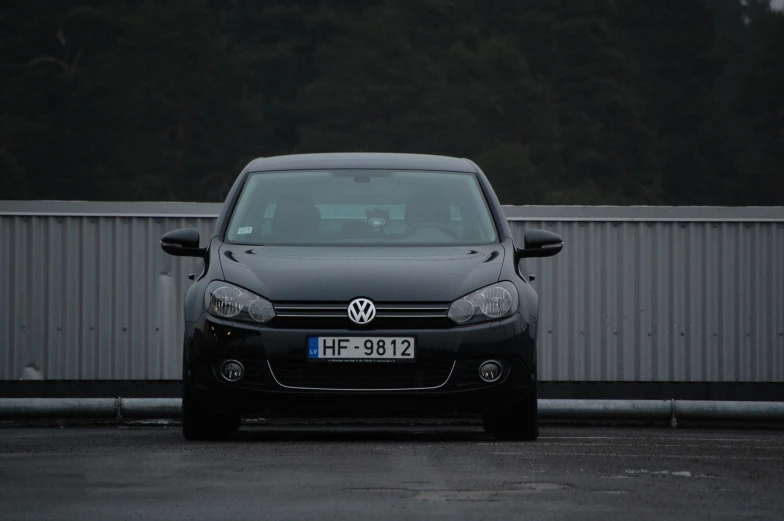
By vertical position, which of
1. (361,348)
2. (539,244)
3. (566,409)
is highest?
(539,244)

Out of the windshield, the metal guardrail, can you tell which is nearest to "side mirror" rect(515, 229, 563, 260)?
the windshield

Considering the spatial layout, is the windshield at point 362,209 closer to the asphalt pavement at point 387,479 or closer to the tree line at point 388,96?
the asphalt pavement at point 387,479

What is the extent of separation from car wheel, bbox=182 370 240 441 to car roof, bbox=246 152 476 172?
65.8 inches

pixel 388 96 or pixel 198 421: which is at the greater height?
pixel 388 96

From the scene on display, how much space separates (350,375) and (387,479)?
1.94 meters

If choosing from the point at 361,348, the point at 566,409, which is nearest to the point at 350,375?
the point at 361,348

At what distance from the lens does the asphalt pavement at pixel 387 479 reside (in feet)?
20.8

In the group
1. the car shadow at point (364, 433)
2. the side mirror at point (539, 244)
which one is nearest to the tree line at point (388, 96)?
the car shadow at point (364, 433)

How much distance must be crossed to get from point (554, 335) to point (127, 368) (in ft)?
13.9

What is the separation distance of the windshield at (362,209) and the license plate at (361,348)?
37.2 inches

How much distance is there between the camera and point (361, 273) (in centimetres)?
934

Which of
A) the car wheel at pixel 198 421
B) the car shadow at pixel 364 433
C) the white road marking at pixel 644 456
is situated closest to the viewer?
the white road marking at pixel 644 456

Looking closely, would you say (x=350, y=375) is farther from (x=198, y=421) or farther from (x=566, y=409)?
(x=566, y=409)

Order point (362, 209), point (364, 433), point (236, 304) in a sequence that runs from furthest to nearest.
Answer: point (364, 433) → point (362, 209) → point (236, 304)
